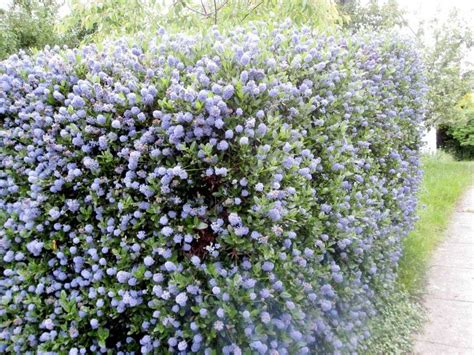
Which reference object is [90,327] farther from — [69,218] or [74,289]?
[69,218]

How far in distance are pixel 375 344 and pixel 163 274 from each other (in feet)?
5.78

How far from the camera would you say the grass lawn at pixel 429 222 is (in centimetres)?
414

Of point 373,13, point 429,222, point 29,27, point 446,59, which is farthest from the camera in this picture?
point 373,13

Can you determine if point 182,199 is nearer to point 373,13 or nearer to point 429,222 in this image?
point 429,222

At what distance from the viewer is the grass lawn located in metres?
4.14

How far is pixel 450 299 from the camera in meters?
3.82

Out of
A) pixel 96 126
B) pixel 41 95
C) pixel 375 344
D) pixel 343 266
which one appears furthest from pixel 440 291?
pixel 41 95

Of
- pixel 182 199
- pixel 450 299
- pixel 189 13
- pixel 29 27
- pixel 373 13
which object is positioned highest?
pixel 373 13

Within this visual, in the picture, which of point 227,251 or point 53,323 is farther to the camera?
point 53,323

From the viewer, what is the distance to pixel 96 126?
7.43 ft

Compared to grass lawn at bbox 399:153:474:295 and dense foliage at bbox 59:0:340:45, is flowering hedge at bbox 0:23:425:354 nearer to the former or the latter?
grass lawn at bbox 399:153:474:295

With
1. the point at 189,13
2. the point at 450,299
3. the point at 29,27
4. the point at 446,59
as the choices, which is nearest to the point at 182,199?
the point at 450,299

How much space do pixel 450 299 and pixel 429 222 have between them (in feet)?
7.10

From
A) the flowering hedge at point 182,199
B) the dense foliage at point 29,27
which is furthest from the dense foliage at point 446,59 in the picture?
the flowering hedge at point 182,199
